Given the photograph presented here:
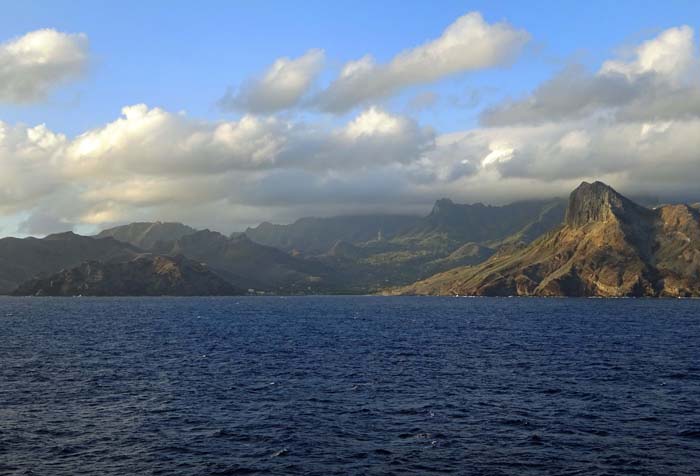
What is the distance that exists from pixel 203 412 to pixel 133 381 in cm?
2987

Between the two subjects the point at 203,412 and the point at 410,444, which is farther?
the point at 203,412

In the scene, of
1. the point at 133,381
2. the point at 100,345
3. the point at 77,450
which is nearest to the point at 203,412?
the point at 77,450

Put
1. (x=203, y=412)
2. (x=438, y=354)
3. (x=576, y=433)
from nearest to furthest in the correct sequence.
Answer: (x=576, y=433), (x=203, y=412), (x=438, y=354)

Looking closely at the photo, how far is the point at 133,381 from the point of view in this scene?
4432 inches

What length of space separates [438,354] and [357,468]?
90.7 meters

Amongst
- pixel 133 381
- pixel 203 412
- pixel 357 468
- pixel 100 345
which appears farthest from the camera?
pixel 100 345

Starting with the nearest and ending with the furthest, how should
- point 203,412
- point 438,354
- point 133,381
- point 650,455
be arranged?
1. point 650,455
2. point 203,412
3. point 133,381
4. point 438,354

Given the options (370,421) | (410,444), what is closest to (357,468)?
(410,444)

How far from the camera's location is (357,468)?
6419 cm

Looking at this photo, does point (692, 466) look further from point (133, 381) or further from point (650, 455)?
point (133, 381)

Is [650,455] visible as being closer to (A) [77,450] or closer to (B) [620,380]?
(B) [620,380]

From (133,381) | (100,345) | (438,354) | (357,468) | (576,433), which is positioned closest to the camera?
(357,468)

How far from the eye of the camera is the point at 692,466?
212 ft

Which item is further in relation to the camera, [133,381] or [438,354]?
[438,354]
